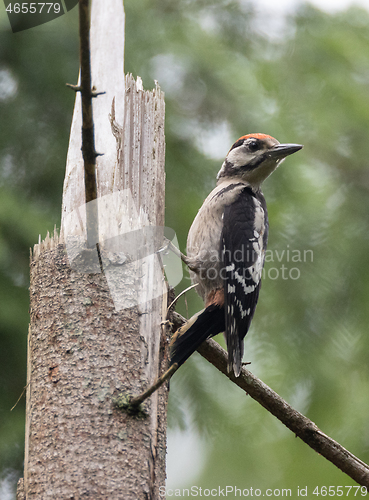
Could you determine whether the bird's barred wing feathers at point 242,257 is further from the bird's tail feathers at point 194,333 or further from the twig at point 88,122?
the twig at point 88,122

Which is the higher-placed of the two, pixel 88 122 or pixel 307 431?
pixel 88 122

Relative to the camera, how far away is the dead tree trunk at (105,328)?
1.32 metres

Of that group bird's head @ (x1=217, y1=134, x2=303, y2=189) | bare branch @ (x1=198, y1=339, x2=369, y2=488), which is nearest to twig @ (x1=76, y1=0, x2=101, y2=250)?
bare branch @ (x1=198, y1=339, x2=369, y2=488)

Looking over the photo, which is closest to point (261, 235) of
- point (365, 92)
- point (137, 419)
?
point (365, 92)

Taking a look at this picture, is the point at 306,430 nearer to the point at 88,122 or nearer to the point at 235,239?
the point at 235,239

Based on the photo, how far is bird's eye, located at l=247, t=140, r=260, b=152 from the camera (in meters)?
2.66

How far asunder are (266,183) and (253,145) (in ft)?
1.01

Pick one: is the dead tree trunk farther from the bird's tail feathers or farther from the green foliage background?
the green foliage background

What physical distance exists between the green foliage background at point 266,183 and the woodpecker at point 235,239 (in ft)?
0.43

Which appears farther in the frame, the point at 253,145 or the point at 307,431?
the point at 253,145

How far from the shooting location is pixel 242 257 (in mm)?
2402

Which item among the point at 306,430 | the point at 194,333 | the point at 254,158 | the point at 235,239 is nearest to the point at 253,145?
the point at 254,158

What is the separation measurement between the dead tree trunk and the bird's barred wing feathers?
20.9 inches

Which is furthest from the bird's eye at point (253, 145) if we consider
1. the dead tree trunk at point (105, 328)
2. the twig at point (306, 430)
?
the twig at point (306, 430)
